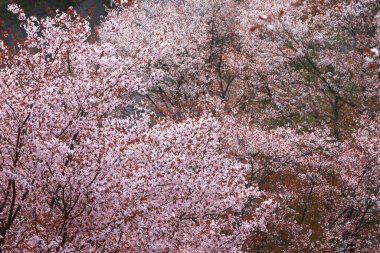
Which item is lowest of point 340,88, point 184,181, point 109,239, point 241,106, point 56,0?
point 109,239

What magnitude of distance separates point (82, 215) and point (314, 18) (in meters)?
20.4

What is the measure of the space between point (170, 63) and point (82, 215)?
19919 millimetres

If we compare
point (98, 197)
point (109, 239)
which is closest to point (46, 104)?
point (98, 197)

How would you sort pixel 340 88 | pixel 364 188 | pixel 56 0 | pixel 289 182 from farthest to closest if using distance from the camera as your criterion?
pixel 56 0 → pixel 340 88 → pixel 289 182 → pixel 364 188

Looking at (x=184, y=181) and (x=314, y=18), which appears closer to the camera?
(x=184, y=181)

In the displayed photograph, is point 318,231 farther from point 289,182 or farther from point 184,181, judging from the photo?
point 184,181

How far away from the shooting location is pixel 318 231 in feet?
83.2

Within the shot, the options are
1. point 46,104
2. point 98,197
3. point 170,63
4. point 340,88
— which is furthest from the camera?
point 170,63

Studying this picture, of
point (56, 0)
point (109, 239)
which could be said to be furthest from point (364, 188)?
point (56, 0)

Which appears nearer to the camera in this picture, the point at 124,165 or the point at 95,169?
the point at 95,169

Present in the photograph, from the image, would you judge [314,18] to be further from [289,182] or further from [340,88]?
[289,182]

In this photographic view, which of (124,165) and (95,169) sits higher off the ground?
(124,165)

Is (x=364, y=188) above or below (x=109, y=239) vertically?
above

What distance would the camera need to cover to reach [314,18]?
2639 centimetres
